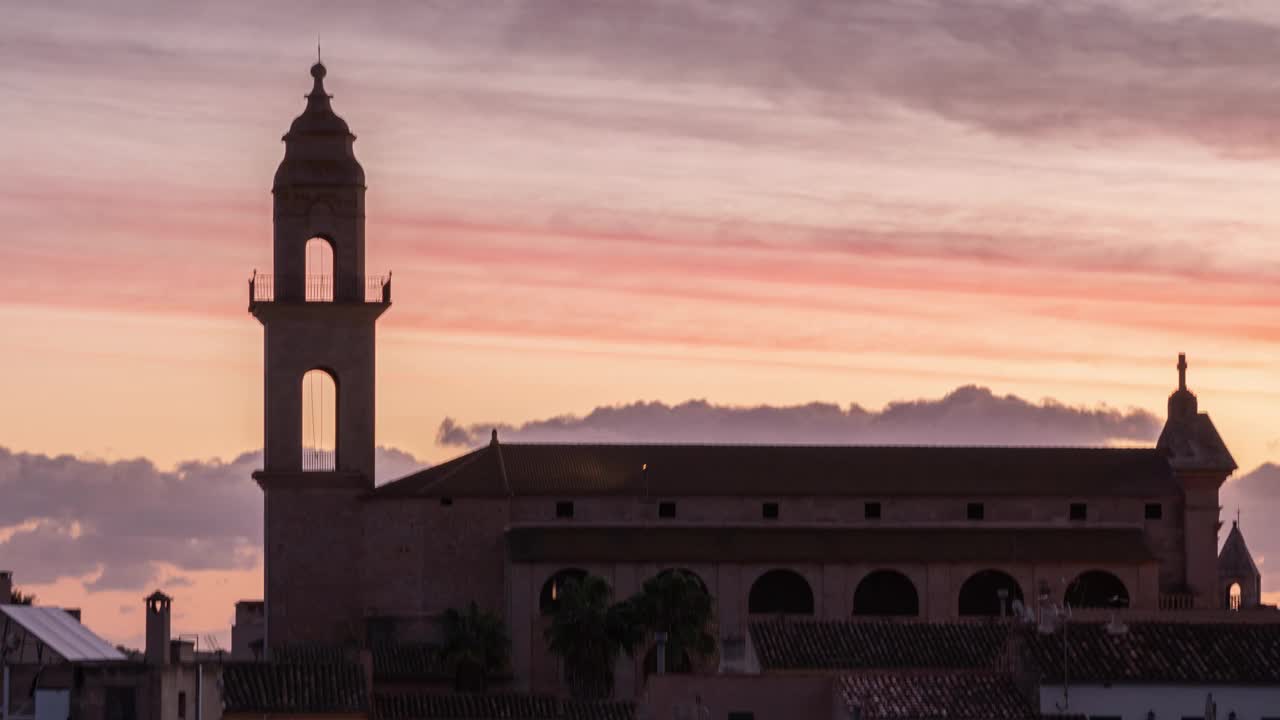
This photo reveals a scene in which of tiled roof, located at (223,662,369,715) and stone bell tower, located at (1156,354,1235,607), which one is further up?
stone bell tower, located at (1156,354,1235,607)

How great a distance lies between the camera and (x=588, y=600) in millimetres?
107000

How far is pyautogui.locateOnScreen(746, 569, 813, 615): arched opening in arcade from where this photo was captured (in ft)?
380

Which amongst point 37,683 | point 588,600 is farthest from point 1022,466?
point 37,683


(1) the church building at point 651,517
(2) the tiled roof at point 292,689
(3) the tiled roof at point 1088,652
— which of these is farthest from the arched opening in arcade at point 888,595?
(2) the tiled roof at point 292,689

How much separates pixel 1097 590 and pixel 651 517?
1613cm

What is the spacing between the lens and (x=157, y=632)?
257 ft

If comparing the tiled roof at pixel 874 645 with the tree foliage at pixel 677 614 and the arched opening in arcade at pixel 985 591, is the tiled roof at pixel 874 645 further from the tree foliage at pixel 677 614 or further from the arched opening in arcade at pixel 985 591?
the arched opening in arcade at pixel 985 591

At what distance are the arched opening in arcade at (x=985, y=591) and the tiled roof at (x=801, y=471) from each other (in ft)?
12.0

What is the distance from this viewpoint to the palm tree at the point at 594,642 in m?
104

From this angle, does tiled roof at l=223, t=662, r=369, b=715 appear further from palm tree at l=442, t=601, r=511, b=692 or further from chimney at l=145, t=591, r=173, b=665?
palm tree at l=442, t=601, r=511, b=692

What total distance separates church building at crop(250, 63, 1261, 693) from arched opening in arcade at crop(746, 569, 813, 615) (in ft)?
0.26

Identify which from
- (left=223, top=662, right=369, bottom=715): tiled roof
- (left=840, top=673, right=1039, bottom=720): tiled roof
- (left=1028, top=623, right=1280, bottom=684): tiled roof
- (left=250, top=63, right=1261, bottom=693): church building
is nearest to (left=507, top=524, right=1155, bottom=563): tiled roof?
(left=250, top=63, right=1261, bottom=693): church building

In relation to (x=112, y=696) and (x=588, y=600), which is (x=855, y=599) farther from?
(x=112, y=696)

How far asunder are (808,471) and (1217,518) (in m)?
15.0
